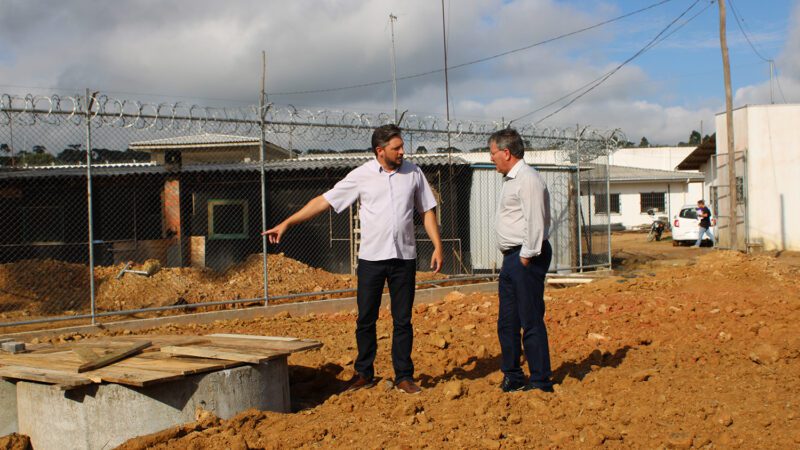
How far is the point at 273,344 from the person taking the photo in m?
5.42

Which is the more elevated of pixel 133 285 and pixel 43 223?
pixel 43 223

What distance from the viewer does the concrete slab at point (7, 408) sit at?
508 centimetres

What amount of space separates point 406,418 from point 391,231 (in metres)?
1.32

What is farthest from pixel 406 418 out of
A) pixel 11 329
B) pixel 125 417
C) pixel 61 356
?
pixel 11 329

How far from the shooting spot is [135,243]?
15.2 metres

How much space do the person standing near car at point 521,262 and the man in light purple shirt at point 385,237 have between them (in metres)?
0.53

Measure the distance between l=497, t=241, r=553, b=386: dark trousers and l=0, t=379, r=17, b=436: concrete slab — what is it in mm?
3348

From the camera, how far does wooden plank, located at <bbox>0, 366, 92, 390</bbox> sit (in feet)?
14.6

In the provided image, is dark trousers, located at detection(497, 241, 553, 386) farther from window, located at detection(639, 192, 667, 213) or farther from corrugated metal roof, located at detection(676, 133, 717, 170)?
window, located at detection(639, 192, 667, 213)

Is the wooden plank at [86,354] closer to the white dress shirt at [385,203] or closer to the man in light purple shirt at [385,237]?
the man in light purple shirt at [385,237]

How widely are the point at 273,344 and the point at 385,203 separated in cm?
128

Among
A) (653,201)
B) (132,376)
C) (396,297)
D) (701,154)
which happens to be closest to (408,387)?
(396,297)

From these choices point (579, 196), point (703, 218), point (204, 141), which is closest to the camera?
point (579, 196)

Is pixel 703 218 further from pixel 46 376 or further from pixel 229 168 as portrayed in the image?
pixel 46 376
